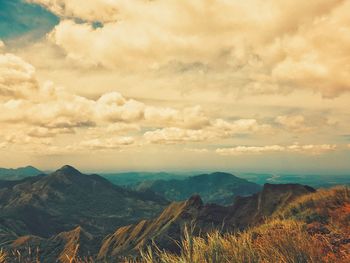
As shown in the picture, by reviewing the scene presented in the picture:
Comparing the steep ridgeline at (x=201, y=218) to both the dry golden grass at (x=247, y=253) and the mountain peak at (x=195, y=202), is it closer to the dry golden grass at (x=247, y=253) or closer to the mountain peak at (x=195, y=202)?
the mountain peak at (x=195, y=202)

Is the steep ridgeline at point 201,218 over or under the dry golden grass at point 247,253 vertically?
under

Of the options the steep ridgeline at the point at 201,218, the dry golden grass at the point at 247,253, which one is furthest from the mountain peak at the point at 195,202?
the dry golden grass at the point at 247,253

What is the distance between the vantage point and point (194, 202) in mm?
107250

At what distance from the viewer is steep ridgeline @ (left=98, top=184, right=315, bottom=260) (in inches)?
2702

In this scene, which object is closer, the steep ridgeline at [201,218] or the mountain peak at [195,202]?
the steep ridgeline at [201,218]

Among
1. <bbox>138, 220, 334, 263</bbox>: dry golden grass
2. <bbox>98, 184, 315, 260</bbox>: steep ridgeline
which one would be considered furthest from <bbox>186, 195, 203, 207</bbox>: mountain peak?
<bbox>138, 220, 334, 263</bbox>: dry golden grass

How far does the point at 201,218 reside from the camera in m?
90.9

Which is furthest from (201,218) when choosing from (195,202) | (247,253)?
(247,253)

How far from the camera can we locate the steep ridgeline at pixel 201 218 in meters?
68.6

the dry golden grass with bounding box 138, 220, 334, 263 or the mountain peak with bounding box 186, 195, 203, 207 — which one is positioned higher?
the dry golden grass with bounding box 138, 220, 334, 263

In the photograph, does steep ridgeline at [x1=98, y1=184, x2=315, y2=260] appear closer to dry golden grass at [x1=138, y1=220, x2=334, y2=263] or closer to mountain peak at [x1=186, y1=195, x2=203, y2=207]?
mountain peak at [x1=186, y1=195, x2=203, y2=207]

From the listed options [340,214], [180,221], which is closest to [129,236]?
[180,221]

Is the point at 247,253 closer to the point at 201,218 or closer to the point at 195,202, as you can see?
the point at 201,218

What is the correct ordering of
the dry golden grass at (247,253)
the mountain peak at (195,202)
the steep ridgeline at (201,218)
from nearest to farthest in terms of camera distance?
1. the dry golden grass at (247,253)
2. the steep ridgeline at (201,218)
3. the mountain peak at (195,202)
